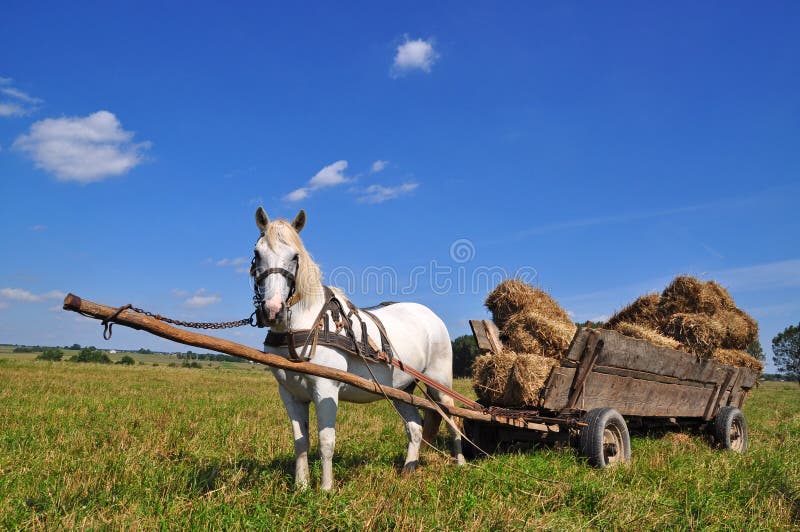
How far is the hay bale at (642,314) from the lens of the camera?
890cm

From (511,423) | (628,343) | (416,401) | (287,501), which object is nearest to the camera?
(287,501)

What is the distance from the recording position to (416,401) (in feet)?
16.6

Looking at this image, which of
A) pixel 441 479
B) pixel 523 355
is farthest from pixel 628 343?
pixel 441 479

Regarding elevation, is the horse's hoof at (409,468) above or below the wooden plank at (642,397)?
below

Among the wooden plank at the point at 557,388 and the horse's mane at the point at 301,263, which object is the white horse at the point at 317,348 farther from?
the wooden plank at the point at 557,388

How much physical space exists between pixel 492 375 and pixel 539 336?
845mm

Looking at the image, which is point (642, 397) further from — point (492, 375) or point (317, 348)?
point (317, 348)

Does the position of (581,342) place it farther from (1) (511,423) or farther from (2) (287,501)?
(2) (287,501)

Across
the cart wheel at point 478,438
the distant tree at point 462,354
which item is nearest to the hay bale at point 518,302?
the cart wheel at point 478,438

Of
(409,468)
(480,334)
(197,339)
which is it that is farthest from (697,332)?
(197,339)

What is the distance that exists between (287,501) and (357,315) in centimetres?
179

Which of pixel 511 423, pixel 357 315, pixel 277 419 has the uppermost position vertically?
pixel 357 315

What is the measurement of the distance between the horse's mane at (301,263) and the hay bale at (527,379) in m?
2.56

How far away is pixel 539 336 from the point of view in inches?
267
